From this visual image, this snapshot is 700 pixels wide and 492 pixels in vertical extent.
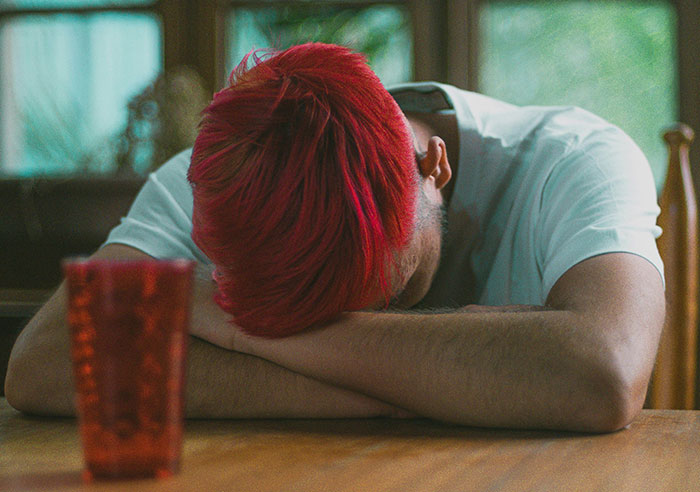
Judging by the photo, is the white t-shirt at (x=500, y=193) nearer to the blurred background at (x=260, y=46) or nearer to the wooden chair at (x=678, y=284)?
the wooden chair at (x=678, y=284)

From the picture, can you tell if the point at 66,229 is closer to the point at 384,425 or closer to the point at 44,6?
the point at 384,425

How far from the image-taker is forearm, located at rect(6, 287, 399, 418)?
32.5 inches

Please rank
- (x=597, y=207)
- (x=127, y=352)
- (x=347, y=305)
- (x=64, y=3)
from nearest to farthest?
(x=127, y=352) → (x=347, y=305) → (x=597, y=207) → (x=64, y=3)

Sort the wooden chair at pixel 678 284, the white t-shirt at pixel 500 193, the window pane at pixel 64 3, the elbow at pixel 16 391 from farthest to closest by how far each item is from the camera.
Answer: the window pane at pixel 64 3 < the wooden chair at pixel 678 284 < the white t-shirt at pixel 500 193 < the elbow at pixel 16 391

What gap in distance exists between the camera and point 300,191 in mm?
810

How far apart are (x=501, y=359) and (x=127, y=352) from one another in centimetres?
46

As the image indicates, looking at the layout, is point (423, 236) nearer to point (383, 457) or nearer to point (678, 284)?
point (383, 457)

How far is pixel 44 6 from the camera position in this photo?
4023 mm

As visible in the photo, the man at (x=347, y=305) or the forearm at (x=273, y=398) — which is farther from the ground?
the man at (x=347, y=305)

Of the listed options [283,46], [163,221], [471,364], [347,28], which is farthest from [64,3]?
[471,364]

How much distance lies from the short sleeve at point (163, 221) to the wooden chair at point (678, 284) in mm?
1020

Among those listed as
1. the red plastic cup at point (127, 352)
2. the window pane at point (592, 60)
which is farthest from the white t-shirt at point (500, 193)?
the window pane at point (592, 60)

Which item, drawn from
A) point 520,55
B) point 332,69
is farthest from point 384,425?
point 520,55

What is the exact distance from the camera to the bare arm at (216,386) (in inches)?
32.5
